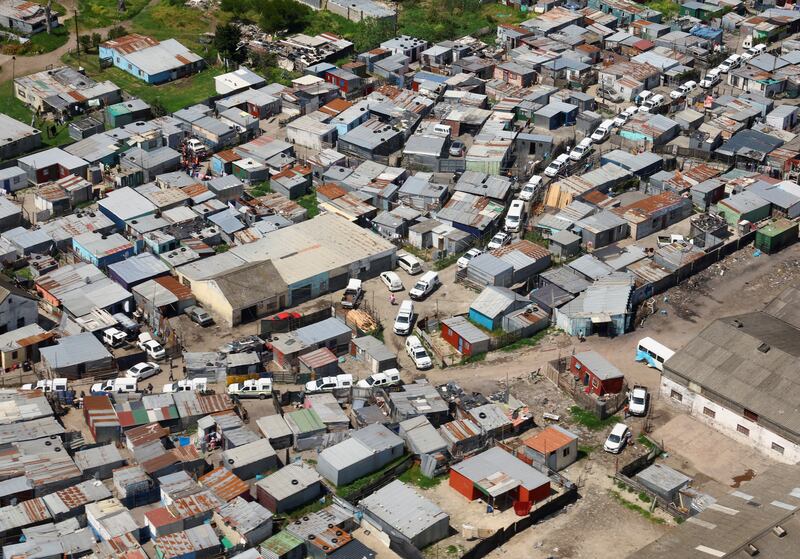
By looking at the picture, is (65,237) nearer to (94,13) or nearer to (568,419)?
(568,419)

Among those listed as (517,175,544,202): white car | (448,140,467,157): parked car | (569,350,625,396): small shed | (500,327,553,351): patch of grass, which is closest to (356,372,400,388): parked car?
(500,327,553,351): patch of grass

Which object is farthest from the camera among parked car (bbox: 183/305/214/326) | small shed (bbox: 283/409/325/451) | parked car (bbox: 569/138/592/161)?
parked car (bbox: 569/138/592/161)

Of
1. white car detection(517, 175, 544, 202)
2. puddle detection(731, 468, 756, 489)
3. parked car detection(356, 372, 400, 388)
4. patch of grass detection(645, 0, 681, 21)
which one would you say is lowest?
puddle detection(731, 468, 756, 489)

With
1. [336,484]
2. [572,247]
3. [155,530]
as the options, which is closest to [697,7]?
[572,247]

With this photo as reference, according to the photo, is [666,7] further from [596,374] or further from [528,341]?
[596,374]

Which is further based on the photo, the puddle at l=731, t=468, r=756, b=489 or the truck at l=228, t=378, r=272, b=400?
the truck at l=228, t=378, r=272, b=400

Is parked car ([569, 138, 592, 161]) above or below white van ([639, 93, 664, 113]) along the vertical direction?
below

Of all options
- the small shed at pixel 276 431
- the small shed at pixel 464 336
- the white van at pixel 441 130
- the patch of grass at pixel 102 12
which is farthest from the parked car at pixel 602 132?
the patch of grass at pixel 102 12

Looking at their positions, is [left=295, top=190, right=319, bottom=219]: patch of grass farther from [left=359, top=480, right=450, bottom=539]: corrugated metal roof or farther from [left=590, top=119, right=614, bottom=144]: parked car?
[left=359, top=480, right=450, bottom=539]: corrugated metal roof
